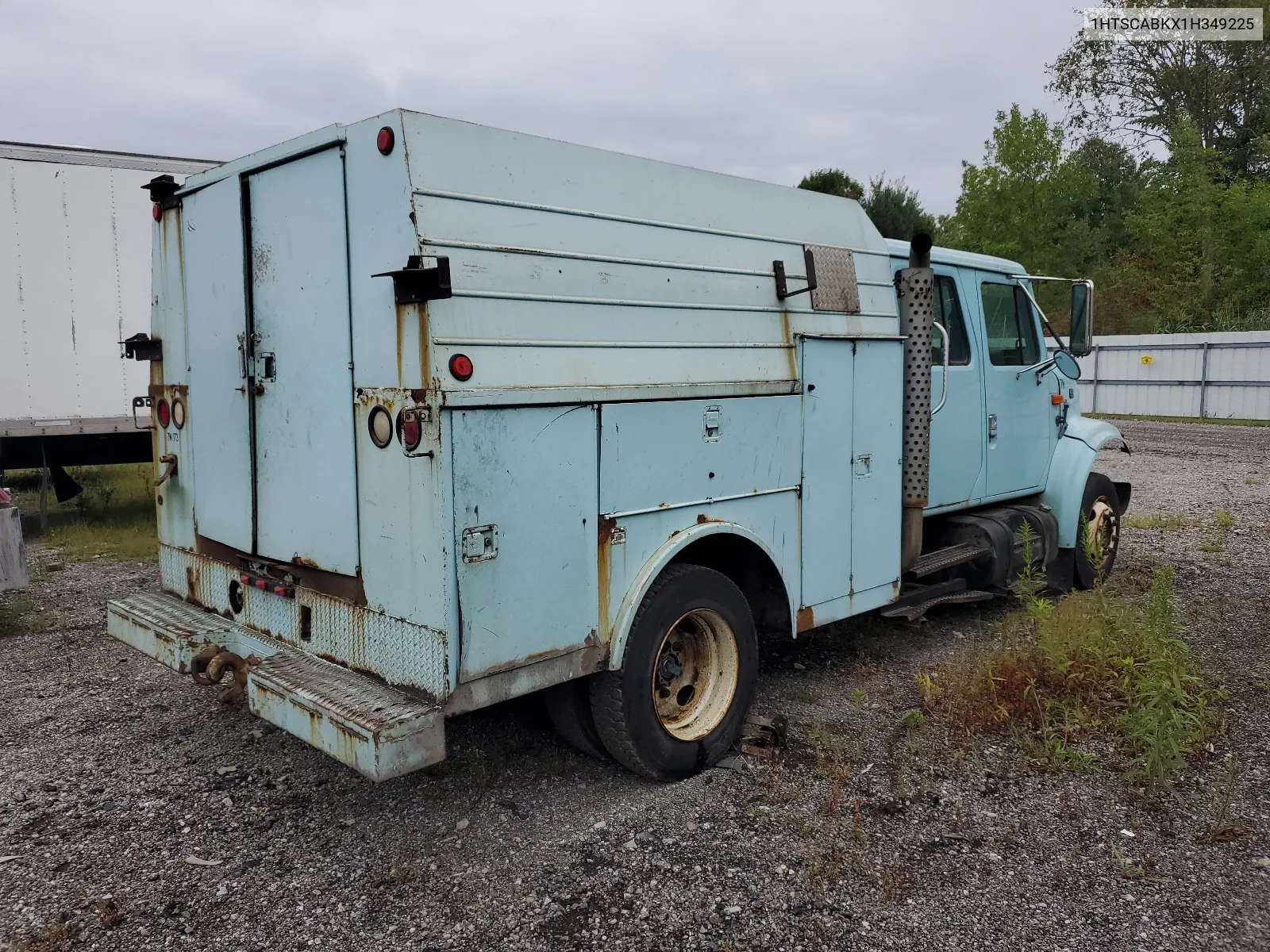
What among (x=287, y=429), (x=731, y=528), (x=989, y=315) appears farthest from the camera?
(x=989, y=315)

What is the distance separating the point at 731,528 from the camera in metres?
4.08

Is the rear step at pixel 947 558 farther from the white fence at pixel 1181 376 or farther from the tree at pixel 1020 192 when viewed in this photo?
the tree at pixel 1020 192

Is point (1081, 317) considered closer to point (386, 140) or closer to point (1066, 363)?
point (1066, 363)

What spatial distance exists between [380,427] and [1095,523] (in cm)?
583

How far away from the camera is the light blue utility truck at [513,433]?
3.17m

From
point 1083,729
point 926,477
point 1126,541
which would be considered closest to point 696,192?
point 926,477

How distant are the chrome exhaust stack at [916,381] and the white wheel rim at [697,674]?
59.6 inches

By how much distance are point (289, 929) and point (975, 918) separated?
221 centimetres

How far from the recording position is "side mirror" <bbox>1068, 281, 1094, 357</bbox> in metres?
6.21

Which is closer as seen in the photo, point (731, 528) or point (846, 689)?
point (731, 528)

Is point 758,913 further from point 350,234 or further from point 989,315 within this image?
point 989,315

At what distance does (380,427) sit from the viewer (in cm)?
327

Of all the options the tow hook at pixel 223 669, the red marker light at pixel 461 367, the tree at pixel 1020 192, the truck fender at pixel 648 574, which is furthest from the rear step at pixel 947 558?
the tree at pixel 1020 192

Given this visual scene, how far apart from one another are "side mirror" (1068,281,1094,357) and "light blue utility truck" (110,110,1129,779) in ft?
5.23
